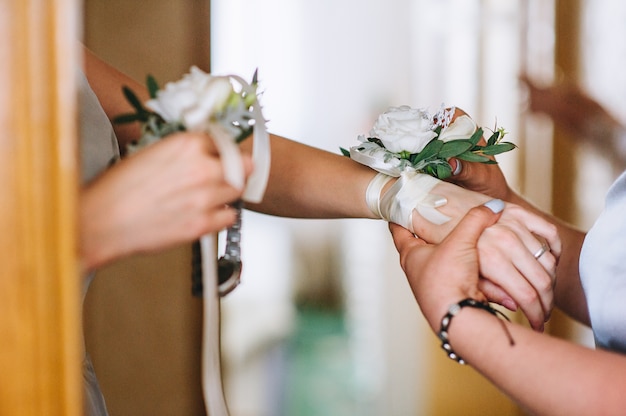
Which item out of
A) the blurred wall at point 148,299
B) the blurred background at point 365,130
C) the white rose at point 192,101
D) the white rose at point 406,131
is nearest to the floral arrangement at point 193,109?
the white rose at point 192,101

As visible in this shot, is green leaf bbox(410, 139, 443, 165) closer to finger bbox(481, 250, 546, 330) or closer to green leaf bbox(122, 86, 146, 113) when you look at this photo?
finger bbox(481, 250, 546, 330)

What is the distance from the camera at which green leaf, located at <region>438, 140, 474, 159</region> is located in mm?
664

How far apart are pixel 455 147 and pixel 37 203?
1.41 ft

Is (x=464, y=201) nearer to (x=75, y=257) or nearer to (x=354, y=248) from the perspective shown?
(x=75, y=257)

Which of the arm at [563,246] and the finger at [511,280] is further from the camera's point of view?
the arm at [563,246]

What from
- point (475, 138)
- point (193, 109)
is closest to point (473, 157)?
point (475, 138)

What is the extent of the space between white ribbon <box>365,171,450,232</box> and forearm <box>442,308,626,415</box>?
140 millimetres

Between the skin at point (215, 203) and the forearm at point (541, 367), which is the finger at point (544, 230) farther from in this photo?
the forearm at point (541, 367)

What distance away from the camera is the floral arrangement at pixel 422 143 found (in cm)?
67

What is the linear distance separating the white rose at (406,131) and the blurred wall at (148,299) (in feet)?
1.45

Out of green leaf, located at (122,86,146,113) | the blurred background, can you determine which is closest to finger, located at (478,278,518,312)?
green leaf, located at (122,86,146,113)

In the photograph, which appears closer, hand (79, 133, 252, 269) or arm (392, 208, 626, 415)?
hand (79, 133, 252, 269)

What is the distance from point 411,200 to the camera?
673 mm

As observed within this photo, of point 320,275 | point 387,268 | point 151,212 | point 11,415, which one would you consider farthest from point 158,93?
point 320,275
